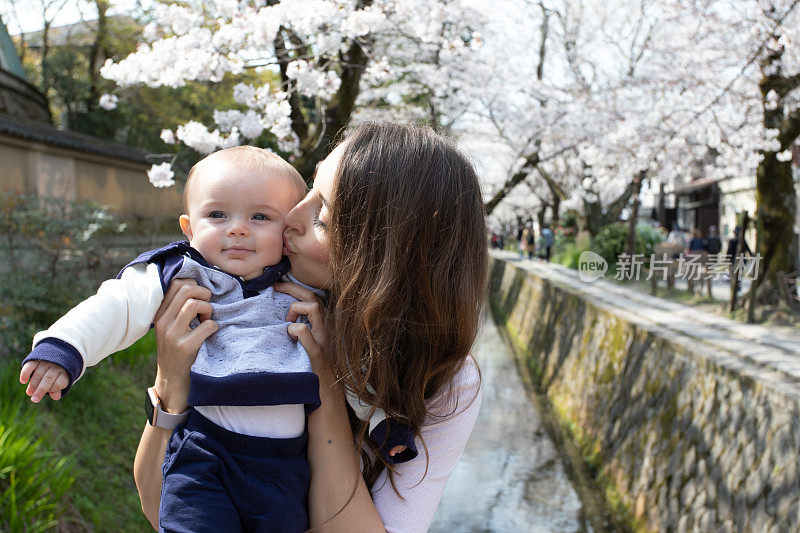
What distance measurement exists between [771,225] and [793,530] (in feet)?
21.3

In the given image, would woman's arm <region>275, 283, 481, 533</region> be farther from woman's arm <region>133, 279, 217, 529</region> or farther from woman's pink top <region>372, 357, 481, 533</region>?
woman's arm <region>133, 279, 217, 529</region>

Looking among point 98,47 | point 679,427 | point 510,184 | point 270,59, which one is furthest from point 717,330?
point 98,47

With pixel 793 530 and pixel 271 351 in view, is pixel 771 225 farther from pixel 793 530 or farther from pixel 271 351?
pixel 271 351

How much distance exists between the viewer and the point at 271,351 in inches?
50.7

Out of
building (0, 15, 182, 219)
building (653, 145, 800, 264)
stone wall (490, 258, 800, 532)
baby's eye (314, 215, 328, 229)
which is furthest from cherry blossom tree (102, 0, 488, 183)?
building (653, 145, 800, 264)

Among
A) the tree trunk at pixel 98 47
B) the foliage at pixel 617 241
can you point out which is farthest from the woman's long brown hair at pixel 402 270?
the tree trunk at pixel 98 47

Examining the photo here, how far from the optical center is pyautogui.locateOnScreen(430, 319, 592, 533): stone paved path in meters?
6.21

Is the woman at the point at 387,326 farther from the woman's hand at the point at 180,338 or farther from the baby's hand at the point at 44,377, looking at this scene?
the baby's hand at the point at 44,377

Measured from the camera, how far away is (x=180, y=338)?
4.32 feet

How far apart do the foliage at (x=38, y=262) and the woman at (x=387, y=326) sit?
168 inches

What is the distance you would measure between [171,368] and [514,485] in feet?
21.1

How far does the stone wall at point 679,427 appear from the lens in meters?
4.12

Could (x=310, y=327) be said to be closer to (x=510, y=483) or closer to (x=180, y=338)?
(x=180, y=338)

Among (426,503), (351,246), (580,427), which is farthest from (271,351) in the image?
(580,427)
